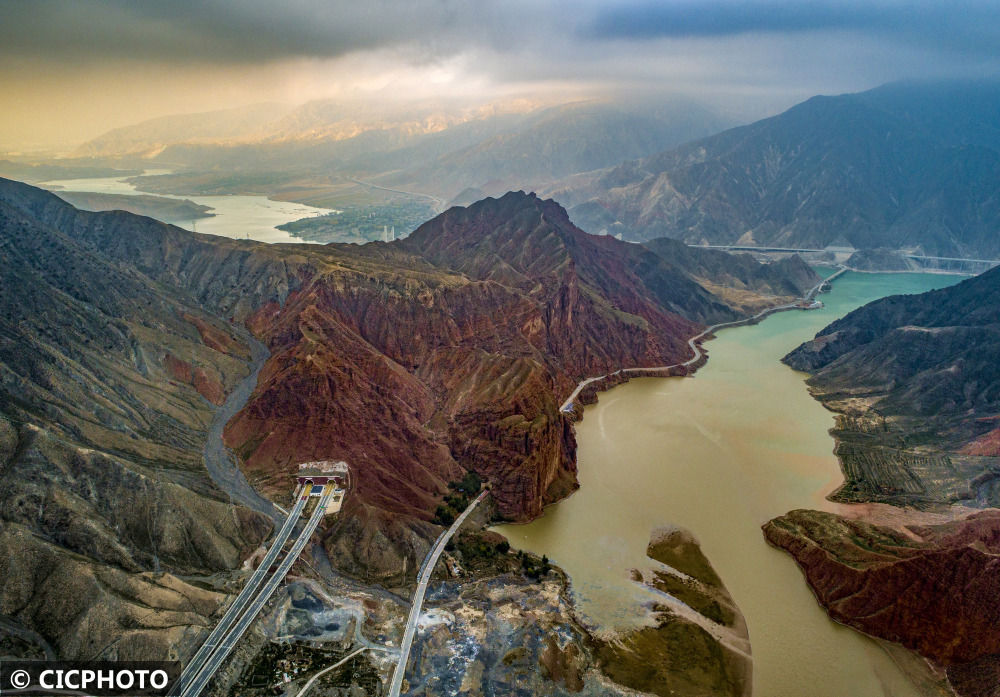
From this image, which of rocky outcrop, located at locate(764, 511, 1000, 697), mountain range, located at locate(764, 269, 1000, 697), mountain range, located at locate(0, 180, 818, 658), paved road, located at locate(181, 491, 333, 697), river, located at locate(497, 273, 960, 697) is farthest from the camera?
mountain range, located at locate(764, 269, 1000, 697)

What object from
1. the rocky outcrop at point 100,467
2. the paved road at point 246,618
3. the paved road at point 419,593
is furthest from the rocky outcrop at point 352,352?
the paved road at point 246,618

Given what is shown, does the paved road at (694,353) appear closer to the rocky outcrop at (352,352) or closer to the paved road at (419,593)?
the rocky outcrop at (352,352)

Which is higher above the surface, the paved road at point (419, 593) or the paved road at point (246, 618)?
the paved road at point (246, 618)

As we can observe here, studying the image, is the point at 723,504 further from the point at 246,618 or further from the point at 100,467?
the point at 100,467

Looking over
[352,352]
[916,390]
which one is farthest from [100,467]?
[916,390]

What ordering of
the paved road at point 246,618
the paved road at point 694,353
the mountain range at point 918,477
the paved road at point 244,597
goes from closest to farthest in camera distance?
the paved road at point 246,618 → the paved road at point 244,597 → the mountain range at point 918,477 → the paved road at point 694,353

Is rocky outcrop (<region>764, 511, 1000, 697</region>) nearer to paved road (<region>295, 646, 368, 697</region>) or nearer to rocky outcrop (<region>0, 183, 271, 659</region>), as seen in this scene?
paved road (<region>295, 646, 368, 697</region>)

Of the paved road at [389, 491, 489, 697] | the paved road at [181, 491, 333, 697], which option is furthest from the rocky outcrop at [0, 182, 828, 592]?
the paved road at [181, 491, 333, 697]
